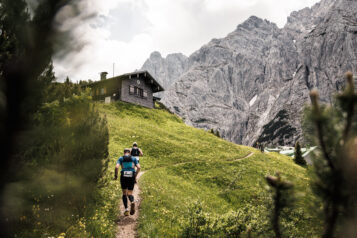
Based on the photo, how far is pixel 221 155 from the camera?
3083 centimetres

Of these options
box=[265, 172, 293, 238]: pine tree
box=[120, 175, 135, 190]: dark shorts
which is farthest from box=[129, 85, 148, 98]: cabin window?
box=[265, 172, 293, 238]: pine tree

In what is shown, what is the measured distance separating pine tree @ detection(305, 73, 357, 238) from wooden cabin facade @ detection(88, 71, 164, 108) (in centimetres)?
4602

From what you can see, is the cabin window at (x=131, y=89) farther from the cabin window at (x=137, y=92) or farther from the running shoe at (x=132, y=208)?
the running shoe at (x=132, y=208)

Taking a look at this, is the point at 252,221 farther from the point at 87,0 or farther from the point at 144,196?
the point at 87,0

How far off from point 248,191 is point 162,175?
7.88 m

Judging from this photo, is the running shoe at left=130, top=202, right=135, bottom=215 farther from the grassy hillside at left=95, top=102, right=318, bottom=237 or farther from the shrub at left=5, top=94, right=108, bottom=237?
the shrub at left=5, top=94, right=108, bottom=237

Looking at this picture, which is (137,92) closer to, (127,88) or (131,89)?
(131,89)

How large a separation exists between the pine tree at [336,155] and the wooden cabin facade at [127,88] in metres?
46.0

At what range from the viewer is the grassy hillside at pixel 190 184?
31.1 ft

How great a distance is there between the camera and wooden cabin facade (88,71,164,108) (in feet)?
153

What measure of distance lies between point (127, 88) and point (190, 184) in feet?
104

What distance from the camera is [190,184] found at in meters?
20.4

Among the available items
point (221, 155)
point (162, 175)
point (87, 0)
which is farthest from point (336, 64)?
point (87, 0)

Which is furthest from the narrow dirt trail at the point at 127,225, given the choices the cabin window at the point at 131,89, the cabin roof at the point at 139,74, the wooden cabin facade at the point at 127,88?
the cabin window at the point at 131,89
